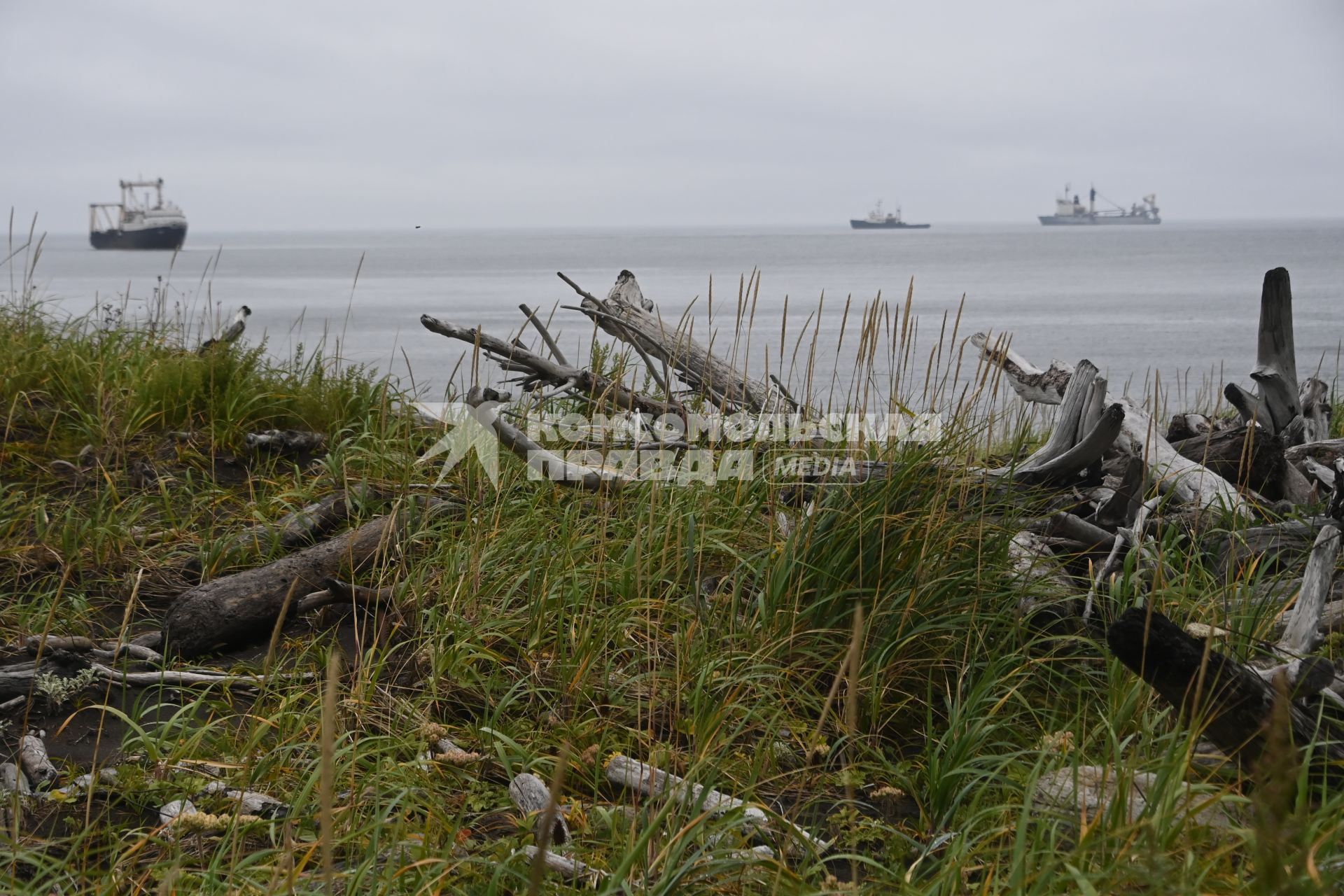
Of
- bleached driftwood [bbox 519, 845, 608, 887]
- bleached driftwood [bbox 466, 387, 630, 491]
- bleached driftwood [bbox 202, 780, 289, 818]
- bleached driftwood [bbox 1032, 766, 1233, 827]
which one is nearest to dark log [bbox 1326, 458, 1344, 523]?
bleached driftwood [bbox 1032, 766, 1233, 827]

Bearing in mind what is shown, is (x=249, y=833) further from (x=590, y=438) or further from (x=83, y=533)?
(x=590, y=438)

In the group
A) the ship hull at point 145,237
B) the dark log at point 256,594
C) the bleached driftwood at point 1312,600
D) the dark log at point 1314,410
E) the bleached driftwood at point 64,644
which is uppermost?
the ship hull at point 145,237

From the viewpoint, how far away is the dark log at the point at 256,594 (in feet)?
11.3

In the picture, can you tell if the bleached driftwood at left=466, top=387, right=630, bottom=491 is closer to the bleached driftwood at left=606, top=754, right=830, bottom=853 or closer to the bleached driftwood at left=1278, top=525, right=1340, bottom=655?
the bleached driftwood at left=606, top=754, right=830, bottom=853

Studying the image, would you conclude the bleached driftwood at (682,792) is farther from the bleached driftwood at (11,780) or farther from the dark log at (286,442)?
the dark log at (286,442)

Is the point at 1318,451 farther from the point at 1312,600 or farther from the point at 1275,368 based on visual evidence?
the point at 1312,600

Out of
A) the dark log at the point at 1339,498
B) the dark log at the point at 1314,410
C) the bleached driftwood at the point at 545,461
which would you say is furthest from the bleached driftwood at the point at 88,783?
the dark log at the point at 1314,410

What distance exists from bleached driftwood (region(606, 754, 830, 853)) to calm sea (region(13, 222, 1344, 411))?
4.71ft

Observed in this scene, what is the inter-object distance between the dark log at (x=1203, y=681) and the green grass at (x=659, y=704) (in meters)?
0.09

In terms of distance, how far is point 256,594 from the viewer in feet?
11.7

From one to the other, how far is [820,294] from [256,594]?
390 inches

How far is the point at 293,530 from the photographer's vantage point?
4203 mm

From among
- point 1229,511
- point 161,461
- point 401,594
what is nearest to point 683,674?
point 401,594

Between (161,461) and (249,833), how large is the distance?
125 inches
